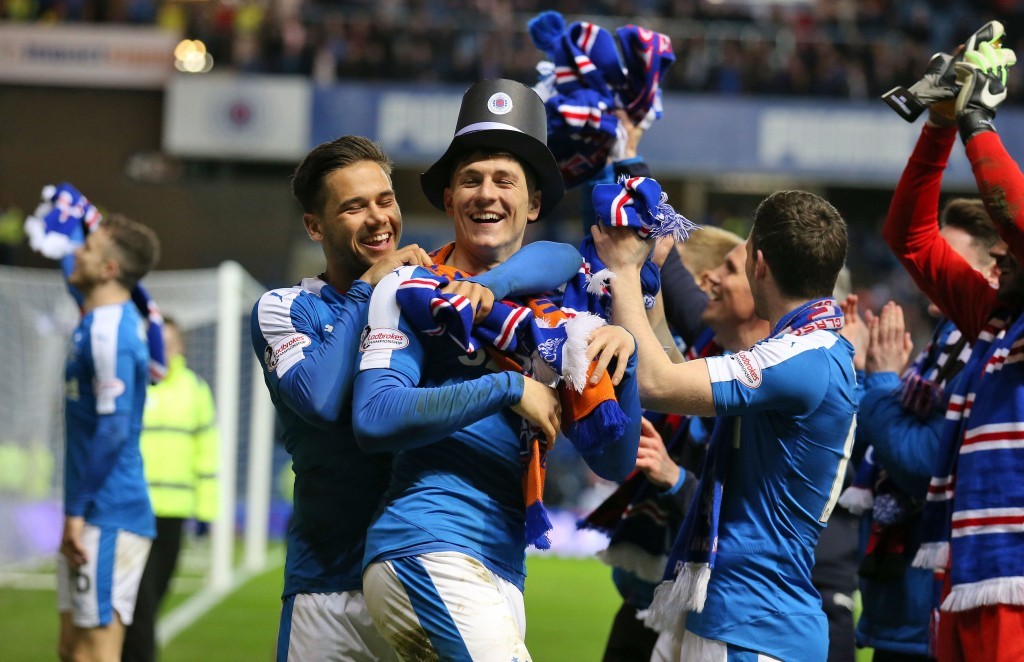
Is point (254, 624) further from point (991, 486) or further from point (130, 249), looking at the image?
point (991, 486)

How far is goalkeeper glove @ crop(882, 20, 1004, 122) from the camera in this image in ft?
10.5

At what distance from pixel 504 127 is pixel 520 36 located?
56.1 ft

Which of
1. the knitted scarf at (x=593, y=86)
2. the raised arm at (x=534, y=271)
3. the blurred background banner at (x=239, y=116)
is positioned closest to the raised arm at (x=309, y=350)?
the raised arm at (x=534, y=271)

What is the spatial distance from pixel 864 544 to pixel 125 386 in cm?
289

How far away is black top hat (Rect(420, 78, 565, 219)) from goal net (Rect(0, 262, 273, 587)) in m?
7.49

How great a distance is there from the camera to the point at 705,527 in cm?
316

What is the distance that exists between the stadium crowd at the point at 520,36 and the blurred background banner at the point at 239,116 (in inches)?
17.5

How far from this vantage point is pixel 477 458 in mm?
2680

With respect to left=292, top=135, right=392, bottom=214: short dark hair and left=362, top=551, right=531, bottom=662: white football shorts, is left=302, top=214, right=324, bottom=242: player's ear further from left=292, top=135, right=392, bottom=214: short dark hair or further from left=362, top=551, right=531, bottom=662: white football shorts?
left=362, top=551, right=531, bottom=662: white football shorts

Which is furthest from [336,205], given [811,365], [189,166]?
[189,166]

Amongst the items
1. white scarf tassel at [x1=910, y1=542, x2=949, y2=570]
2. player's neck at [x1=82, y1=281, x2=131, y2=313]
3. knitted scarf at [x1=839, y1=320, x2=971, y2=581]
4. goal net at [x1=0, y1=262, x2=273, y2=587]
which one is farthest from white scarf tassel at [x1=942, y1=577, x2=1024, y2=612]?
goal net at [x1=0, y1=262, x2=273, y2=587]

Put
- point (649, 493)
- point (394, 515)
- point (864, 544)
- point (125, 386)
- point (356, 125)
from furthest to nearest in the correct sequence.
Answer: point (356, 125) → point (125, 386) → point (864, 544) → point (649, 493) → point (394, 515)

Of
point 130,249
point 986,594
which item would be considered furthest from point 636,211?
point 130,249

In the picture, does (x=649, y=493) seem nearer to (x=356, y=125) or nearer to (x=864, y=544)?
(x=864, y=544)
